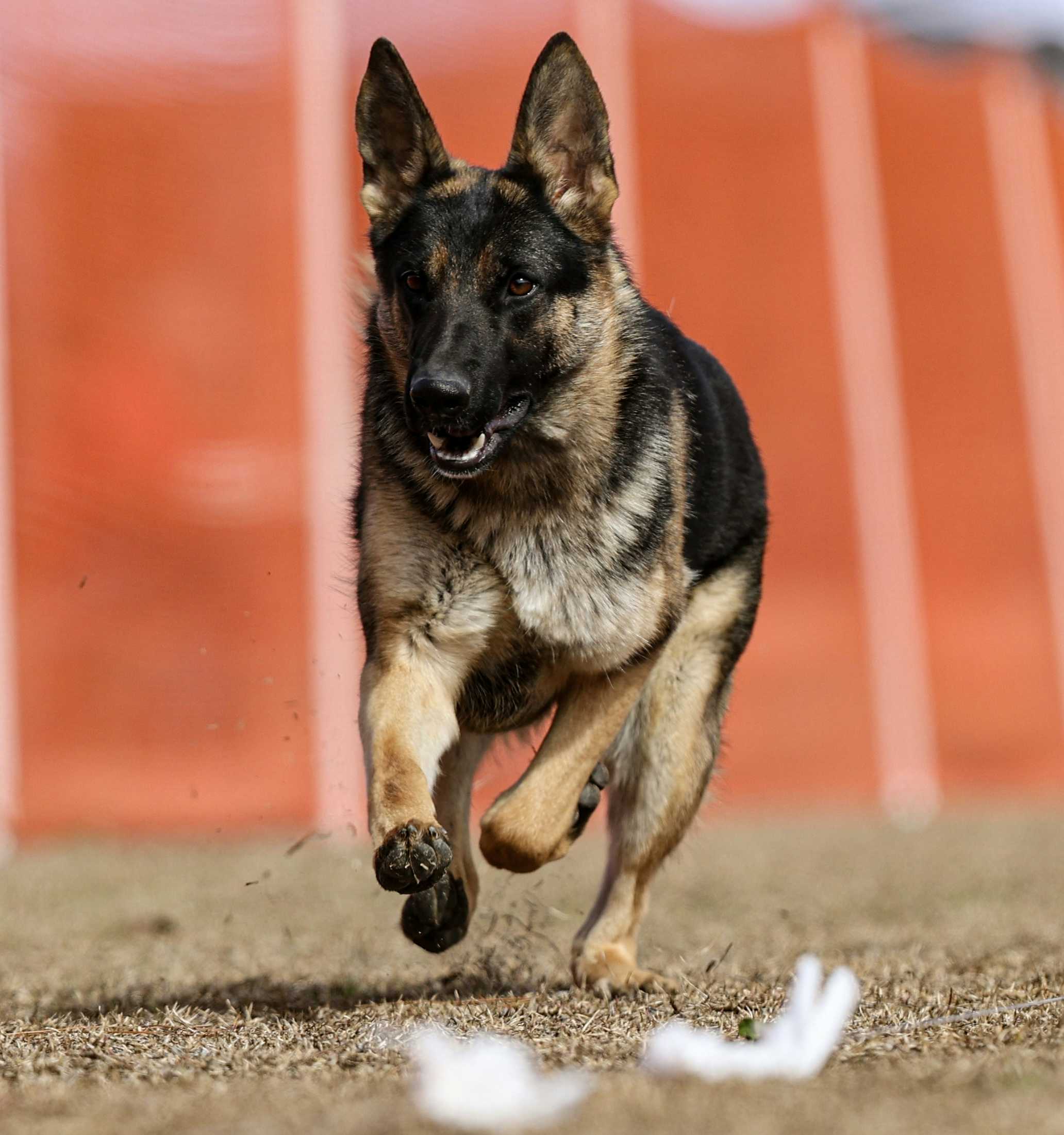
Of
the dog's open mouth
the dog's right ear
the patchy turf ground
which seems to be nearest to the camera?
the patchy turf ground

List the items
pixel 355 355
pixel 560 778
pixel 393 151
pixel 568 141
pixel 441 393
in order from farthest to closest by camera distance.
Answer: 1. pixel 355 355
2. pixel 393 151
3. pixel 568 141
4. pixel 560 778
5. pixel 441 393

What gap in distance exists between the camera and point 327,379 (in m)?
11.8

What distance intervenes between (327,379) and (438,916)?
823cm

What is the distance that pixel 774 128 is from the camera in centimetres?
1435

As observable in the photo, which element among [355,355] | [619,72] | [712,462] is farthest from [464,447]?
[619,72]

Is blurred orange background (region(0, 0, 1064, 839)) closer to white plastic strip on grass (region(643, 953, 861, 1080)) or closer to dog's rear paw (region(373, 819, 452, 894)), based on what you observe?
dog's rear paw (region(373, 819, 452, 894))

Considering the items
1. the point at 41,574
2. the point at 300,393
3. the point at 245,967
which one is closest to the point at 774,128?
the point at 300,393

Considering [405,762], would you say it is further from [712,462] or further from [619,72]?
[619,72]

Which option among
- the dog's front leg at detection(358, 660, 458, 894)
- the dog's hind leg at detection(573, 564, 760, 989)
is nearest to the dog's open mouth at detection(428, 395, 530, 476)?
the dog's front leg at detection(358, 660, 458, 894)

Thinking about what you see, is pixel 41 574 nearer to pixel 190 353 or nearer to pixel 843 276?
pixel 190 353

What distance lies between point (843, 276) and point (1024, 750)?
4582 mm

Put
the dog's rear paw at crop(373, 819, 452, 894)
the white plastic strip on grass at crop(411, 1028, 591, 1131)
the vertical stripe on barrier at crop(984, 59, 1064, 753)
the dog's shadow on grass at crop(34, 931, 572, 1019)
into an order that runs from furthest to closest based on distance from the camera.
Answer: the vertical stripe on barrier at crop(984, 59, 1064, 753) < the dog's shadow on grass at crop(34, 931, 572, 1019) < the dog's rear paw at crop(373, 819, 452, 894) < the white plastic strip on grass at crop(411, 1028, 591, 1131)

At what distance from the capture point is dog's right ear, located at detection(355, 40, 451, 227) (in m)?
4.18

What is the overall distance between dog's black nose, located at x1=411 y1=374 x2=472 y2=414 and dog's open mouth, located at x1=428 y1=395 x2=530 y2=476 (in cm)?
7
